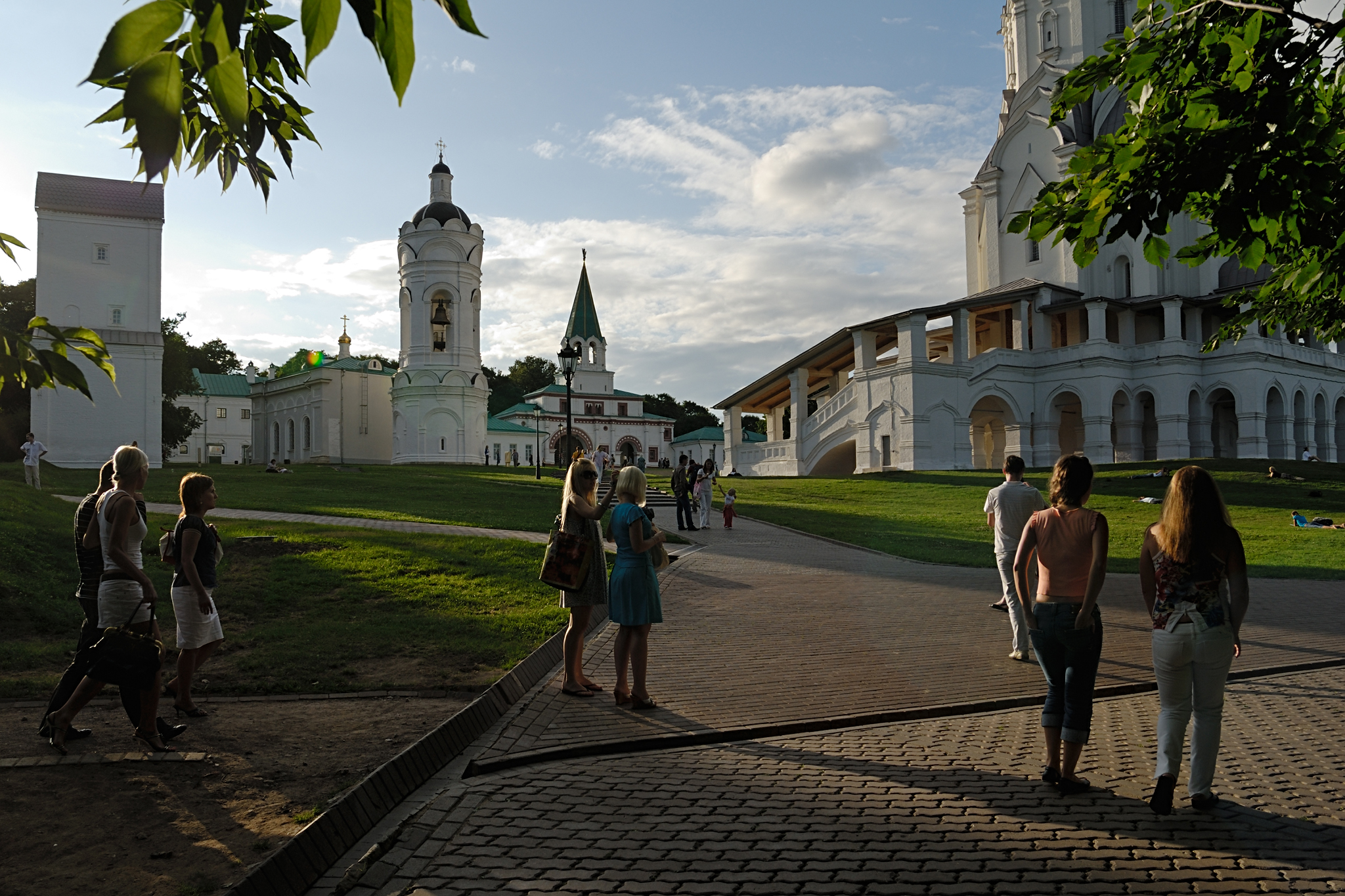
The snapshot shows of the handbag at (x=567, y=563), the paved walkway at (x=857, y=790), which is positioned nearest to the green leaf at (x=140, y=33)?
the paved walkway at (x=857, y=790)

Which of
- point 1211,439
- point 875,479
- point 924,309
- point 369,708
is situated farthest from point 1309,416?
point 369,708

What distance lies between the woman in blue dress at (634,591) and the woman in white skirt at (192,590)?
2728 mm

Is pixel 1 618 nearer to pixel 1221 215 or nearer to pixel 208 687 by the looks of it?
pixel 208 687

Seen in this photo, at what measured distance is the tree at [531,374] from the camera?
4205 inches

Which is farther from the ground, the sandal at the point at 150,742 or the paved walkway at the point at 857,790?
the sandal at the point at 150,742

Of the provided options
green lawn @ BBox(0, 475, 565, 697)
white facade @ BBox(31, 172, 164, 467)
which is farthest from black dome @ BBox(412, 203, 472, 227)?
green lawn @ BBox(0, 475, 565, 697)

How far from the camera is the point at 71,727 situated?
19.8ft

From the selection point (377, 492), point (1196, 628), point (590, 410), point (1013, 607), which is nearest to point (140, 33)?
point (1196, 628)

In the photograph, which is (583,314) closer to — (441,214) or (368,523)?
(441,214)

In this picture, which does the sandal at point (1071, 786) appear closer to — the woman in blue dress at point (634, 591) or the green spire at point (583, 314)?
the woman in blue dress at point (634, 591)

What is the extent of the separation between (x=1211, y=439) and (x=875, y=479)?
16.7 metres

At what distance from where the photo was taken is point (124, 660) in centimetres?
564

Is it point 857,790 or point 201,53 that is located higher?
point 201,53

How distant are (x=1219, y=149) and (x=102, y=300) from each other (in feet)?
153
